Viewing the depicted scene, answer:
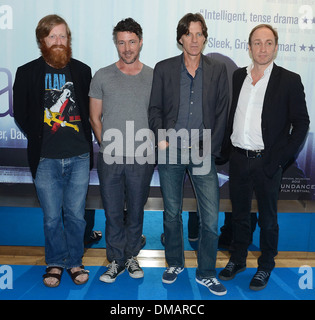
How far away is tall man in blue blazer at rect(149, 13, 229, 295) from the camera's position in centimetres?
266

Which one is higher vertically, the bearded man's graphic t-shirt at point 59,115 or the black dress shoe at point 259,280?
the bearded man's graphic t-shirt at point 59,115

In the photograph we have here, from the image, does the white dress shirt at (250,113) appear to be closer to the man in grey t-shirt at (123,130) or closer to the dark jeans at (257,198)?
the dark jeans at (257,198)

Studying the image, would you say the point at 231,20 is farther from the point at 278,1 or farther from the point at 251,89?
the point at 251,89

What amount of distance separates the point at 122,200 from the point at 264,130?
129cm

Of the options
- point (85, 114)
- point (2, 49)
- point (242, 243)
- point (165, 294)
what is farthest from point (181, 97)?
point (2, 49)

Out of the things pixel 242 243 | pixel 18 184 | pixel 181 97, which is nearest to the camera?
pixel 181 97

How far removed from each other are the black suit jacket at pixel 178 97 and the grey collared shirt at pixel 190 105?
36 mm

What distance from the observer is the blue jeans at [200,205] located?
2758 mm

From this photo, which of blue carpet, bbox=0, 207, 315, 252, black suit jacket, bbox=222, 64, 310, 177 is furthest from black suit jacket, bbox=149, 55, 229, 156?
→ blue carpet, bbox=0, 207, 315, 252

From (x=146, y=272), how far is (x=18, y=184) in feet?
5.36

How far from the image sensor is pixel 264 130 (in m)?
2.70

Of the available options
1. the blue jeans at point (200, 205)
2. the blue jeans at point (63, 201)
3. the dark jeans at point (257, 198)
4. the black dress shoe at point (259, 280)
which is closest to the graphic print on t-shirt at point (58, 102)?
the blue jeans at point (63, 201)

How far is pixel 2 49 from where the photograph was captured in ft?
11.2

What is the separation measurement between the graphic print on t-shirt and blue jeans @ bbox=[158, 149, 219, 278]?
832 mm
